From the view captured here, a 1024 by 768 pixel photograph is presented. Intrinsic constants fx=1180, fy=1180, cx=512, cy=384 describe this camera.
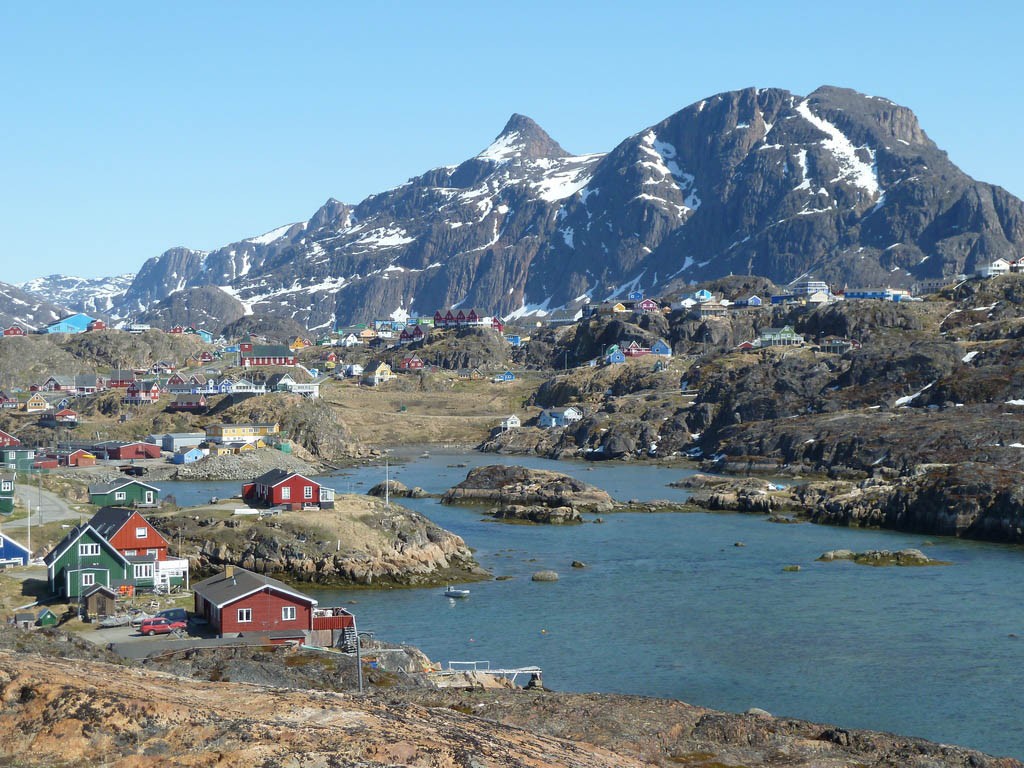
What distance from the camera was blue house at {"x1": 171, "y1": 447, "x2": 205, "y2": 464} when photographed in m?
100

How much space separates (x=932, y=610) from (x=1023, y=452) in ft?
122

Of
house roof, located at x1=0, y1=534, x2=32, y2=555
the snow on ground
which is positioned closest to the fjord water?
house roof, located at x1=0, y1=534, x2=32, y2=555

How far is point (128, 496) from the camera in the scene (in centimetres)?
6631

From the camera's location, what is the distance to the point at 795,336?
498ft

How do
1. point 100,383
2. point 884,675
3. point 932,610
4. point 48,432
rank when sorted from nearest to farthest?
1. point 884,675
2. point 932,610
3. point 48,432
4. point 100,383

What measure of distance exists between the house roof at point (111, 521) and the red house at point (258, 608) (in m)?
9.11

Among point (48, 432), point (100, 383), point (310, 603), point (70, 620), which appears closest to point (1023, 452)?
point (310, 603)

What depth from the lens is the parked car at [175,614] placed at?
40.3 meters

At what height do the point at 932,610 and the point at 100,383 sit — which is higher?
the point at 100,383

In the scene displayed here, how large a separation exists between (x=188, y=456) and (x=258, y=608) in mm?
64656

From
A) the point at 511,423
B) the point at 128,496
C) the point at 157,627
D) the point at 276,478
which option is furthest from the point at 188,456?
the point at 157,627

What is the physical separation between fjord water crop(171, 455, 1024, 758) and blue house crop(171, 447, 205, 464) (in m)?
38.9

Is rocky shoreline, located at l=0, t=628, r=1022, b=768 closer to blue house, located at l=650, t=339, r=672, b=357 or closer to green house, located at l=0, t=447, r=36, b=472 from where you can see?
green house, located at l=0, t=447, r=36, b=472

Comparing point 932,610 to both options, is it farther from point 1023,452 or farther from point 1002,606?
point 1023,452
